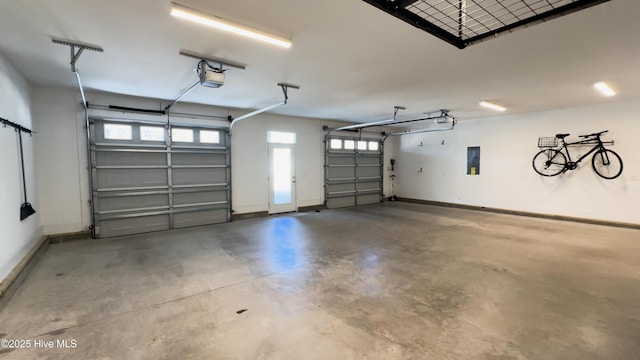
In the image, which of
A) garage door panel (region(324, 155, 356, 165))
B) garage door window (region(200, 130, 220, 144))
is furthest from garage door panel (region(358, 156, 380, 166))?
garage door window (region(200, 130, 220, 144))

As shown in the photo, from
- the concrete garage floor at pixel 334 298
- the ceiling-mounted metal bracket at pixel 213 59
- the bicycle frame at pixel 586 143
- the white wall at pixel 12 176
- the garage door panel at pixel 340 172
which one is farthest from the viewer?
the garage door panel at pixel 340 172

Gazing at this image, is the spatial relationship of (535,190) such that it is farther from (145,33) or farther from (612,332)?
(145,33)

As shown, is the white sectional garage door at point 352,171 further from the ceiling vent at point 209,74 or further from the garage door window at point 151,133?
the ceiling vent at point 209,74

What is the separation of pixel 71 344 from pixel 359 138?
8433 mm

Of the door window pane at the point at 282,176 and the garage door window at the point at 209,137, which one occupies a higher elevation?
the garage door window at the point at 209,137

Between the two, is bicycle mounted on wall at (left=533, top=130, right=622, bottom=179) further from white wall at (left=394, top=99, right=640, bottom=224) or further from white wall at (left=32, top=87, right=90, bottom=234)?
white wall at (left=32, top=87, right=90, bottom=234)

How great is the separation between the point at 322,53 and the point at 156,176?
4.49 meters

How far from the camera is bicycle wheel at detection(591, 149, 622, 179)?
6.09 m

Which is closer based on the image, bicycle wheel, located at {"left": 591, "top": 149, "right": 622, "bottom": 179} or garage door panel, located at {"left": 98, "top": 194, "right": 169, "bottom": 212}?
garage door panel, located at {"left": 98, "top": 194, "right": 169, "bottom": 212}

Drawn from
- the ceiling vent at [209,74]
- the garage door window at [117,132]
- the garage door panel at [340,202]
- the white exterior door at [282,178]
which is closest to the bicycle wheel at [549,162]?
the garage door panel at [340,202]

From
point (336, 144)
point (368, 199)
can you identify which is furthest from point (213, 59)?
point (368, 199)

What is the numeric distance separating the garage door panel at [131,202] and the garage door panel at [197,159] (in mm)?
788

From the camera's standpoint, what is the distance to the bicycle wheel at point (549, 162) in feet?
22.2

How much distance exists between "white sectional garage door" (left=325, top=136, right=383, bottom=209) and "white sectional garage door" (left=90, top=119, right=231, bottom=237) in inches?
127
